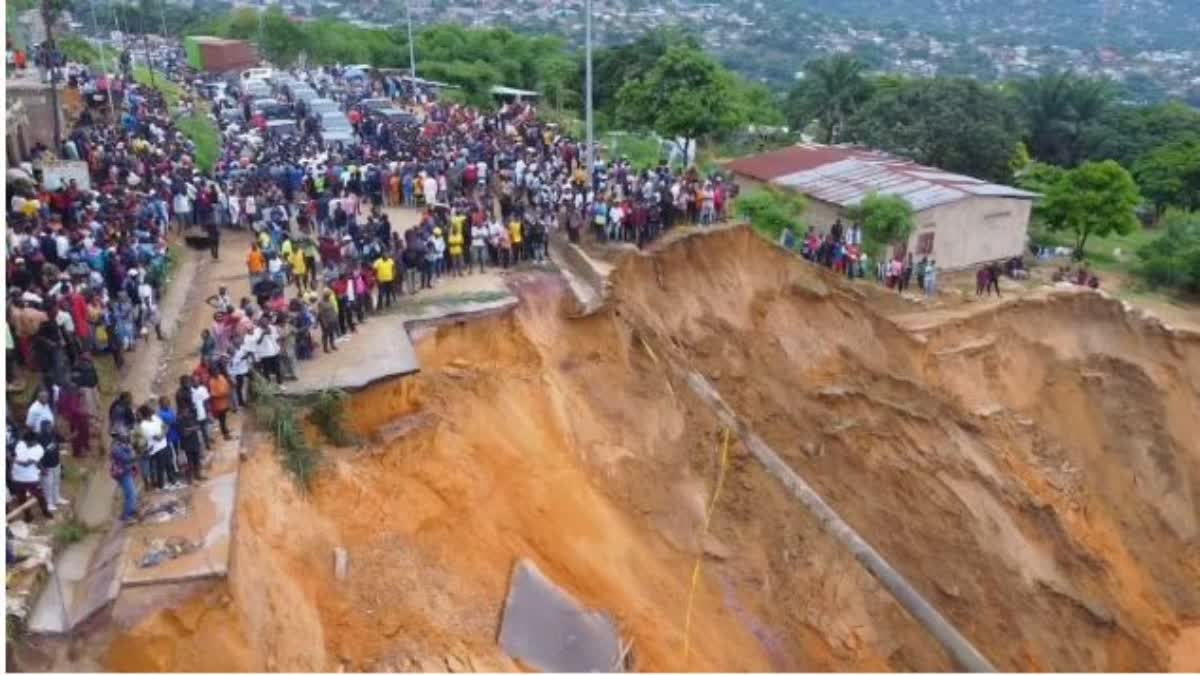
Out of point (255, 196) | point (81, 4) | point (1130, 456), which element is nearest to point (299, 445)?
point (255, 196)

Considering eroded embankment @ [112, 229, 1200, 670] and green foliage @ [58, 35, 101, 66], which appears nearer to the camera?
eroded embankment @ [112, 229, 1200, 670]

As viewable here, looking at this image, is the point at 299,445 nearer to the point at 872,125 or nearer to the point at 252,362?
the point at 252,362

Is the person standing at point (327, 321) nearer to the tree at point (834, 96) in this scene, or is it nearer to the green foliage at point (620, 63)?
the green foliage at point (620, 63)

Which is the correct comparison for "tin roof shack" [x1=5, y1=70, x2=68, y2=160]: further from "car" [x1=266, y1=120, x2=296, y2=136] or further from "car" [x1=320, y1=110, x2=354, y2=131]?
"car" [x1=320, y1=110, x2=354, y2=131]

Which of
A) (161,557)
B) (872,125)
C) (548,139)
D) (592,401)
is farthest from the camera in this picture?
(872,125)

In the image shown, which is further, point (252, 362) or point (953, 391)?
point (953, 391)

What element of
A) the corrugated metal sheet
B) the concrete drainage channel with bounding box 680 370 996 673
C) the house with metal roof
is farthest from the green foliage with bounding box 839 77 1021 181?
the concrete drainage channel with bounding box 680 370 996 673
